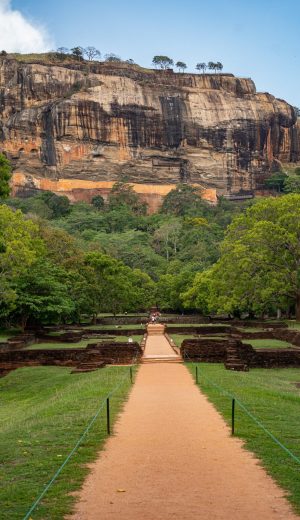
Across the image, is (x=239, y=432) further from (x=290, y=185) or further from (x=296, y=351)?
(x=290, y=185)

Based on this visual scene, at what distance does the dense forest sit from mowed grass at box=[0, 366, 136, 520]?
534 cm

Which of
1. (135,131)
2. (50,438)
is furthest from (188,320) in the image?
(135,131)

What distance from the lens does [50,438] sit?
36.4ft

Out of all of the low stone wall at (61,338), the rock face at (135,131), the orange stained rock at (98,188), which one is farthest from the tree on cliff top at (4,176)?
the orange stained rock at (98,188)

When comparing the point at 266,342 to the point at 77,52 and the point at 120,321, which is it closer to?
the point at 120,321

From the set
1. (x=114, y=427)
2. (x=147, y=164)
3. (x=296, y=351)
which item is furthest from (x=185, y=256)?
(x=114, y=427)

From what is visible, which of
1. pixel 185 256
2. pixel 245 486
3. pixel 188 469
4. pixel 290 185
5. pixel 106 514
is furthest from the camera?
pixel 290 185

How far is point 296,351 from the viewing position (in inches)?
1027

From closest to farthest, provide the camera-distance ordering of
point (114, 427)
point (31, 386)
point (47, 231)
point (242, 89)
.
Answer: point (114, 427)
point (31, 386)
point (47, 231)
point (242, 89)

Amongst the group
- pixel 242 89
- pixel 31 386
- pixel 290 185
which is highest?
pixel 242 89

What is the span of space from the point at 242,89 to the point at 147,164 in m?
30.3

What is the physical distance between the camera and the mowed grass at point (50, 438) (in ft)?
24.7

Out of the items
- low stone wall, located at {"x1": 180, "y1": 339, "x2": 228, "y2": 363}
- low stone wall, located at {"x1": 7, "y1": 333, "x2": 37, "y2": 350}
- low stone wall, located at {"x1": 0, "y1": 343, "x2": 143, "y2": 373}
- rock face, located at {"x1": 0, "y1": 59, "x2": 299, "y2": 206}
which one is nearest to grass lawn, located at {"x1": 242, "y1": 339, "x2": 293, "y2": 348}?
low stone wall, located at {"x1": 180, "y1": 339, "x2": 228, "y2": 363}

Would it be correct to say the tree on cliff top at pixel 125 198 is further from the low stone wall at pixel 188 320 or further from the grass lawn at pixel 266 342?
the grass lawn at pixel 266 342
